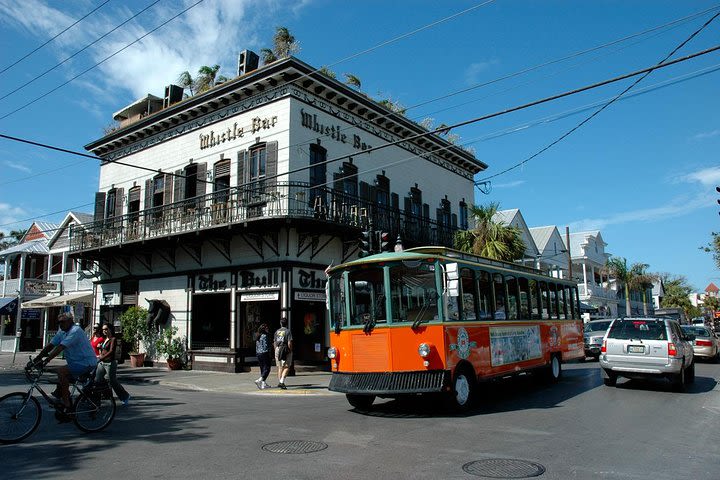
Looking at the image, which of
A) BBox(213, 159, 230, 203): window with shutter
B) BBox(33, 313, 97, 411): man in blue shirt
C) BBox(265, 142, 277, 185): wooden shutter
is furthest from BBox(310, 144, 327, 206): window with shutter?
BBox(33, 313, 97, 411): man in blue shirt

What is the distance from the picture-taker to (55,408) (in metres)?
7.94

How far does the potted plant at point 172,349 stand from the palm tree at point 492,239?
1268 cm

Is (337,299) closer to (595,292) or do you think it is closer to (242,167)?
(242,167)

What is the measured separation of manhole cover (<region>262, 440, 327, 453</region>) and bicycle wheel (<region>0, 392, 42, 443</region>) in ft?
10.8

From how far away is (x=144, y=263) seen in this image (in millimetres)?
23906

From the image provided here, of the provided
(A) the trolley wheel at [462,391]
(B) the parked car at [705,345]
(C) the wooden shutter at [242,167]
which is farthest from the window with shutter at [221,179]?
(B) the parked car at [705,345]

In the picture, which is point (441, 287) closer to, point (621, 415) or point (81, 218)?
point (621, 415)

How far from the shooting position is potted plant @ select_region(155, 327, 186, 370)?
69.5 feet

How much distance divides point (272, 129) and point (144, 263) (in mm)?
9120

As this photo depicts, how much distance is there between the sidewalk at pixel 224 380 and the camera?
1484 centimetres

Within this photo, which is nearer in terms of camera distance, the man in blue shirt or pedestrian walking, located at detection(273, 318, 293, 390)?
the man in blue shirt

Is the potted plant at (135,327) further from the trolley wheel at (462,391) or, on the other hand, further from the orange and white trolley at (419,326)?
the trolley wheel at (462,391)

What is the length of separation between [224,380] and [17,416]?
10.1m

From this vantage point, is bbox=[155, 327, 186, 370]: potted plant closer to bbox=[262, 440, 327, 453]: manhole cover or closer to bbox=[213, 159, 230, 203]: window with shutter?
bbox=[213, 159, 230, 203]: window with shutter
